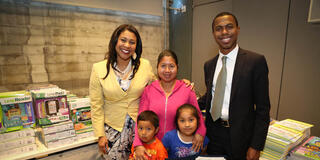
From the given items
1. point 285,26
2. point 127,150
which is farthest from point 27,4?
point 285,26

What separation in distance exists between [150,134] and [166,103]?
0.28 metres

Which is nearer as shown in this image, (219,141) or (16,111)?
(219,141)

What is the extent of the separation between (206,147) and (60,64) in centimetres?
280

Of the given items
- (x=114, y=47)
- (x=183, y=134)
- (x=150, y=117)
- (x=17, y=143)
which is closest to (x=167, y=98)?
(x=150, y=117)

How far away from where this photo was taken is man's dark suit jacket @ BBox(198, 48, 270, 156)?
3.98 feet

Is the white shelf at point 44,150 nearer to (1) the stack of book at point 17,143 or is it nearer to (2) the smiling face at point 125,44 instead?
(1) the stack of book at point 17,143

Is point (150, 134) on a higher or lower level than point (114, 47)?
lower

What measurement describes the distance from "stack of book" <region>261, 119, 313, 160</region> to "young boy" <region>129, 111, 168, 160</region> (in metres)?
0.94

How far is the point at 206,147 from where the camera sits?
152 cm

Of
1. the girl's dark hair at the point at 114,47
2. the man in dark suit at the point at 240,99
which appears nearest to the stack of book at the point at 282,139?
the man in dark suit at the point at 240,99

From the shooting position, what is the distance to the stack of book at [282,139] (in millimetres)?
1463

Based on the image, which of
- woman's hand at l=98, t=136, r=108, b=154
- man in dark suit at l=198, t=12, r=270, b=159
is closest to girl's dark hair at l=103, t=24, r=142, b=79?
woman's hand at l=98, t=136, r=108, b=154

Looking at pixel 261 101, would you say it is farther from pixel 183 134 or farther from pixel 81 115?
pixel 81 115

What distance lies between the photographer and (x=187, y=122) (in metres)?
1.38
